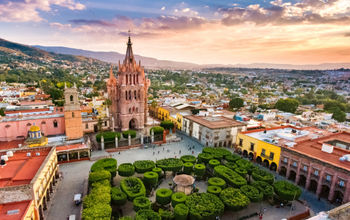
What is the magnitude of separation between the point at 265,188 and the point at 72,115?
129ft

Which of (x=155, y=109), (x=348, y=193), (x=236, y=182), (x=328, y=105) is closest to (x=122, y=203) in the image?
(x=236, y=182)

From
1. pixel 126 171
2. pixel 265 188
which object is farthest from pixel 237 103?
pixel 126 171

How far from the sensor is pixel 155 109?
69250mm

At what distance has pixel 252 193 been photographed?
26.5 meters

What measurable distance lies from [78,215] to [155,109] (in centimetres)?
4682

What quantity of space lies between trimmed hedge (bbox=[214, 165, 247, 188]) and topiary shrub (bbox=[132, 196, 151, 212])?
12460 mm

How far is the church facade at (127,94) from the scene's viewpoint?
50.7 meters

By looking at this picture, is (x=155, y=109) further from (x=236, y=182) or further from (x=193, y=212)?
(x=193, y=212)

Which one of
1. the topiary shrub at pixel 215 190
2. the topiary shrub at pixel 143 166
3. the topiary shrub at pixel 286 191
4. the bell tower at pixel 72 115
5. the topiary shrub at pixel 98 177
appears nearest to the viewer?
the topiary shrub at pixel 286 191

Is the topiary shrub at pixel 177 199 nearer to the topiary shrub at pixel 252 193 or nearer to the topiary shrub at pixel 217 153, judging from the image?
the topiary shrub at pixel 252 193

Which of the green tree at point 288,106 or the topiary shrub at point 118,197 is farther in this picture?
the green tree at point 288,106

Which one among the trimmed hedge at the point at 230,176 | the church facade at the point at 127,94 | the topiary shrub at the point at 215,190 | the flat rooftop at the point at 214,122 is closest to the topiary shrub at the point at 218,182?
the topiary shrub at the point at 215,190

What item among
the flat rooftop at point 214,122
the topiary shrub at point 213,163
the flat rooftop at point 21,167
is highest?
the flat rooftop at point 214,122

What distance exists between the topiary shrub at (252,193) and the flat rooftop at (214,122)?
61.1ft
